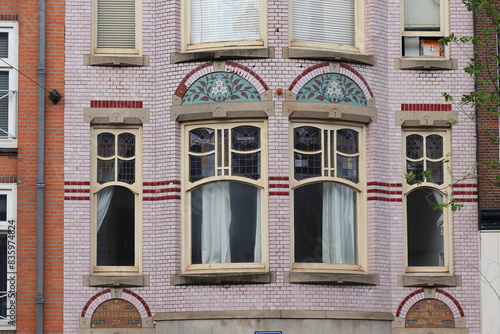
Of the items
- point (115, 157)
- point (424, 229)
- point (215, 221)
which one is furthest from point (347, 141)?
point (115, 157)

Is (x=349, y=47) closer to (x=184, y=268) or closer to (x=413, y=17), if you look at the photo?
(x=413, y=17)

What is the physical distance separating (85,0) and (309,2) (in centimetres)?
432

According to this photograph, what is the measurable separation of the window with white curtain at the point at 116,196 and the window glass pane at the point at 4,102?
170 cm

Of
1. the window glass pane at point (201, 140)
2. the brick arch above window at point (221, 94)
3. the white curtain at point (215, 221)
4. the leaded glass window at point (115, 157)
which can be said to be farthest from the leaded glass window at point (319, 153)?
the leaded glass window at point (115, 157)

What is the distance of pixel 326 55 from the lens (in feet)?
78.6

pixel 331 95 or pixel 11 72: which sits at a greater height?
pixel 11 72

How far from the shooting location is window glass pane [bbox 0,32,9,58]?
2465cm

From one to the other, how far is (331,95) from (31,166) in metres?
Result: 5.79

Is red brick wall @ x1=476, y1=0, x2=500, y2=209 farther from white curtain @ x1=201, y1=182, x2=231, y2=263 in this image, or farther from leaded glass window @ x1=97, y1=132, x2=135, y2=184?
leaded glass window @ x1=97, y1=132, x2=135, y2=184

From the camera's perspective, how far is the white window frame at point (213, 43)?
945 inches

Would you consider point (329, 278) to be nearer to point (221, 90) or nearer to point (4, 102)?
point (221, 90)

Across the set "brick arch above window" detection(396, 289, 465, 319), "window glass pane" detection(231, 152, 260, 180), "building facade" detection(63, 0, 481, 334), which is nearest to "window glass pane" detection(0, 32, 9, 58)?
"building facade" detection(63, 0, 481, 334)

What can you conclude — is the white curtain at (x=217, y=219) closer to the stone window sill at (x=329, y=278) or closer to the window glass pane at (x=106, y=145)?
the stone window sill at (x=329, y=278)

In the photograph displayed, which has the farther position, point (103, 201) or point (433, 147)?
point (433, 147)
